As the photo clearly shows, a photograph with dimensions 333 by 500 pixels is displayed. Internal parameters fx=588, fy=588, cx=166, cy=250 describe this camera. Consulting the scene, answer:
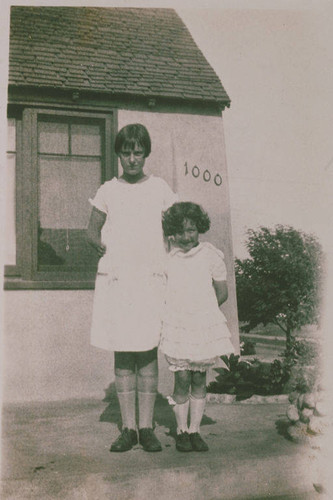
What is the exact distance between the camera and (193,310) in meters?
3.44

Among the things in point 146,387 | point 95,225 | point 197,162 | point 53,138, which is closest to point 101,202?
point 95,225

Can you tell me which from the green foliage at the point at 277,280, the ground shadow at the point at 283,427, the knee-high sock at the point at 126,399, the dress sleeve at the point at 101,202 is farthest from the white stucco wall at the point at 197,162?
the knee-high sock at the point at 126,399

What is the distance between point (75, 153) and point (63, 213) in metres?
0.58

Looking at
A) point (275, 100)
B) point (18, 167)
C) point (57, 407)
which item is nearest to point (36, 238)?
point (18, 167)

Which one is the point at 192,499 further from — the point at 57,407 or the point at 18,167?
the point at 18,167

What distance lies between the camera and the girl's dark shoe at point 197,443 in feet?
11.0

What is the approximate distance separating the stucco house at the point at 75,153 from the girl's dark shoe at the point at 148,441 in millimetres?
1787

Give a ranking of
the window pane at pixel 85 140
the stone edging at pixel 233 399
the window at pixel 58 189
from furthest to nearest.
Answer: the window pane at pixel 85 140 < the window at pixel 58 189 < the stone edging at pixel 233 399

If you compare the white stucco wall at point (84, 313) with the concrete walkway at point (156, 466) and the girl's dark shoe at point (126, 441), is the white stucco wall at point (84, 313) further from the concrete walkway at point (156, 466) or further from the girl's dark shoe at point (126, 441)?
the girl's dark shoe at point (126, 441)

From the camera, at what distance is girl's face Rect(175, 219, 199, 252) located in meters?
3.50

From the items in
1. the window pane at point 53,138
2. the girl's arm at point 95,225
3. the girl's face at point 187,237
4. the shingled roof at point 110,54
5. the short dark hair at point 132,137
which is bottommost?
the girl's face at point 187,237

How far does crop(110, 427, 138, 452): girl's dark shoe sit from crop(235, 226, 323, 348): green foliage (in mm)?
3685

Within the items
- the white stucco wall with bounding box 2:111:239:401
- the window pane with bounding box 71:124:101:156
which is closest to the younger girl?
the white stucco wall with bounding box 2:111:239:401

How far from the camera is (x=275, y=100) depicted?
445 cm
